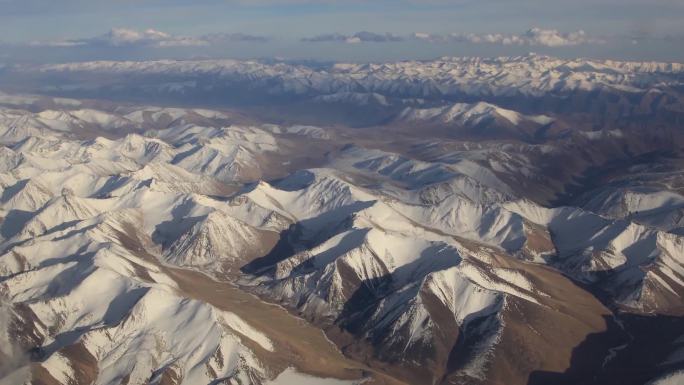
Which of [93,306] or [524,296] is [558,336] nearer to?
[524,296]

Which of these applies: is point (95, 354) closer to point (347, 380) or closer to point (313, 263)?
point (347, 380)

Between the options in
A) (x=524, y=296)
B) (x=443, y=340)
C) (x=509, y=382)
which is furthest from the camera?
(x=524, y=296)

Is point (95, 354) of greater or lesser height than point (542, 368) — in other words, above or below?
above

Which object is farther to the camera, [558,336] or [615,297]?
[615,297]

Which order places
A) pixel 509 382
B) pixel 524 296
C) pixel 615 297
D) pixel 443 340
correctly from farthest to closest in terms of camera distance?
pixel 615 297 < pixel 524 296 < pixel 443 340 < pixel 509 382

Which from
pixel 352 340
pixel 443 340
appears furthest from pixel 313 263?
pixel 443 340

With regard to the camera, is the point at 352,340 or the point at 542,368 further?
the point at 352,340

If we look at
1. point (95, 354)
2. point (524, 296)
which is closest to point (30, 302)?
point (95, 354)

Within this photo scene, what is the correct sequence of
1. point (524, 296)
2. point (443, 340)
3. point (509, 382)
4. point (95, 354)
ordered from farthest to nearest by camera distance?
point (524, 296) → point (443, 340) → point (509, 382) → point (95, 354)

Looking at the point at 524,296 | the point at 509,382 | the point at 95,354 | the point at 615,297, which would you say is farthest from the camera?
the point at 615,297

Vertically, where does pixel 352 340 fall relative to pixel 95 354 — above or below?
below
